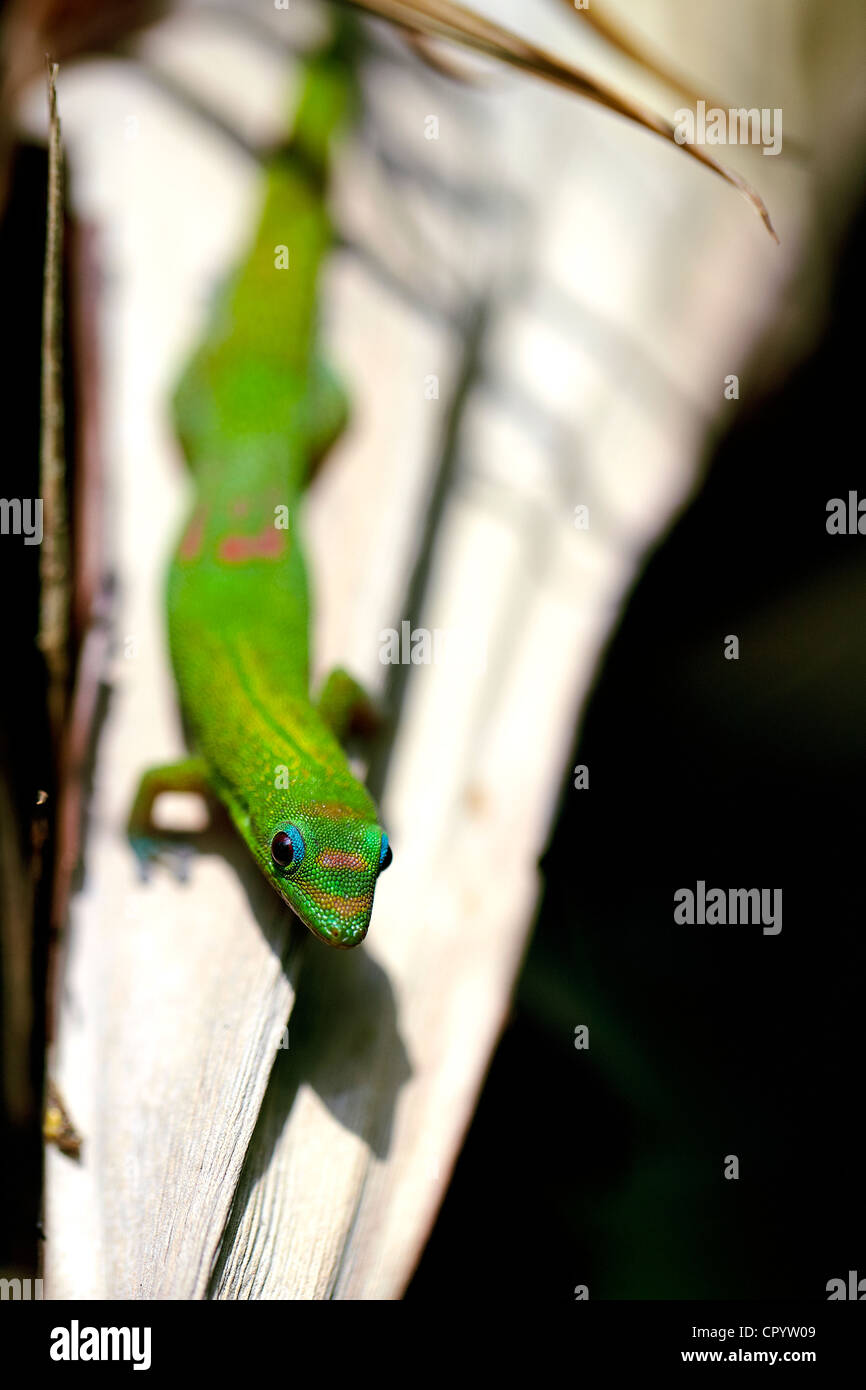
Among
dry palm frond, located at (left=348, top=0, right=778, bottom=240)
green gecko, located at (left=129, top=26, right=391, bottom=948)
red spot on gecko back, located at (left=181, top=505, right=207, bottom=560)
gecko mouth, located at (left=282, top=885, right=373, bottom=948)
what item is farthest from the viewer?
red spot on gecko back, located at (left=181, top=505, right=207, bottom=560)

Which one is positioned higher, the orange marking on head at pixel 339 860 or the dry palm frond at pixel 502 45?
the dry palm frond at pixel 502 45

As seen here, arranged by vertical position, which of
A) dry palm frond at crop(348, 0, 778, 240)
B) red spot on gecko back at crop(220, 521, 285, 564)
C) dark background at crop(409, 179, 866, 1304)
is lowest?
dark background at crop(409, 179, 866, 1304)

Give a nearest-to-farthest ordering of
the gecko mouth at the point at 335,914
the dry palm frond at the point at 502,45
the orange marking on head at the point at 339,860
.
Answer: the dry palm frond at the point at 502,45 < the gecko mouth at the point at 335,914 < the orange marking on head at the point at 339,860

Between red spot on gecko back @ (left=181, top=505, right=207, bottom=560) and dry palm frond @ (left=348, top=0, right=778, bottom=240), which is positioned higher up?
dry palm frond @ (left=348, top=0, right=778, bottom=240)

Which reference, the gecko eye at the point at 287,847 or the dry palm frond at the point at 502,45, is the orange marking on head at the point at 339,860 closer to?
the gecko eye at the point at 287,847

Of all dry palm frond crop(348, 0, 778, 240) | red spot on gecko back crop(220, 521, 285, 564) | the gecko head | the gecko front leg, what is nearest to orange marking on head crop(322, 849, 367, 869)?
the gecko head

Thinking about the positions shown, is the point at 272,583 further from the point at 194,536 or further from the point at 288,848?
the point at 288,848

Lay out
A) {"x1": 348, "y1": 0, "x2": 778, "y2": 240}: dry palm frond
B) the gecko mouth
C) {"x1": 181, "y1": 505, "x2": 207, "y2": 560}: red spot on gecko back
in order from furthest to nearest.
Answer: {"x1": 181, "y1": 505, "x2": 207, "y2": 560}: red spot on gecko back, the gecko mouth, {"x1": 348, "y1": 0, "x2": 778, "y2": 240}: dry palm frond

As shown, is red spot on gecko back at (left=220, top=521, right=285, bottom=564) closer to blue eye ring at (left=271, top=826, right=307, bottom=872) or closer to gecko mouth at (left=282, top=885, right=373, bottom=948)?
blue eye ring at (left=271, top=826, right=307, bottom=872)

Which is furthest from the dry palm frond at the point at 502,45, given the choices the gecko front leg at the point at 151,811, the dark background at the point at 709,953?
the gecko front leg at the point at 151,811
